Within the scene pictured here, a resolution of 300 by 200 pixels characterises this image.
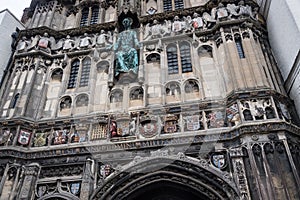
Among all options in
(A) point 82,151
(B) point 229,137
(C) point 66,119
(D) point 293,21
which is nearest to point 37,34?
(C) point 66,119

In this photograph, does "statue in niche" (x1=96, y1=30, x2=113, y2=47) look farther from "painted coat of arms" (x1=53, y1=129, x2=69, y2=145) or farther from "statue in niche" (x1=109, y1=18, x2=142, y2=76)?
"painted coat of arms" (x1=53, y1=129, x2=69, y2=145)

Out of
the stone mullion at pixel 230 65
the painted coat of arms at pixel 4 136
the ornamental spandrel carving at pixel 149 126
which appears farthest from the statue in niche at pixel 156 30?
the painted coat of arms at pixel 4 136

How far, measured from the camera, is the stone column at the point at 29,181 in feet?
30.7

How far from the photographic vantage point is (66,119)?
437 inches

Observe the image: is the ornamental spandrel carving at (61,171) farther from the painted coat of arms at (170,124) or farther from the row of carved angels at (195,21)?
the row of carved angels at (195,21)

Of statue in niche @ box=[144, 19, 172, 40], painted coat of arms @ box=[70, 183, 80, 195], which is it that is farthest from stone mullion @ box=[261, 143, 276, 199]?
statue in niche @ box=[144, 19, 172, 40]

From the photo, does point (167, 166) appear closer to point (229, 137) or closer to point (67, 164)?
point (229, 137)

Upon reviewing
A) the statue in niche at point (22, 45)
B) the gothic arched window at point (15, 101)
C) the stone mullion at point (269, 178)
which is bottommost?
the stone mullion at point (269, 178)

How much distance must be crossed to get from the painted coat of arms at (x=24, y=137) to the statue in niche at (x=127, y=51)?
4.11 m

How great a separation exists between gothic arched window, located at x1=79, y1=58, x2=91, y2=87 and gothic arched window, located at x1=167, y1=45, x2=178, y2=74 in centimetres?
357

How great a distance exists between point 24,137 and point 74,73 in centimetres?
384

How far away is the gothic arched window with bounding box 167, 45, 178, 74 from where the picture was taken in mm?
12254

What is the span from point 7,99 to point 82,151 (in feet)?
14.3

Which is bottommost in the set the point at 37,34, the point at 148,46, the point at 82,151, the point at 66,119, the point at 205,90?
the point at 82,151
